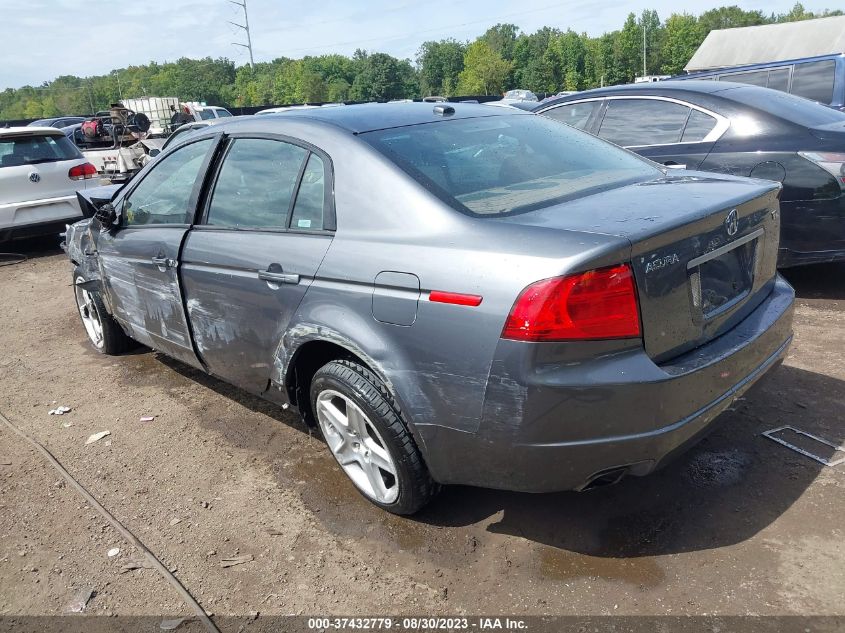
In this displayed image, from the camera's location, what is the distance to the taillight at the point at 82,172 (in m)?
9.49

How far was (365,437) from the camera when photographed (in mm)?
2949

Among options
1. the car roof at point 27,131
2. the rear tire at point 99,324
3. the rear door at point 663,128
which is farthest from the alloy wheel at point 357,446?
the car roof at point 27,131

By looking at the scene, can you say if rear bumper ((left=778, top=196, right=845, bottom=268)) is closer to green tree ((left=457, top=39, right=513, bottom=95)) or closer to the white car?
the white car

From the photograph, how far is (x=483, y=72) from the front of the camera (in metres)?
94.0

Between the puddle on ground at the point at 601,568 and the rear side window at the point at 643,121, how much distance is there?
13.1 feet

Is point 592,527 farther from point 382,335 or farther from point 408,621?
point 382,335

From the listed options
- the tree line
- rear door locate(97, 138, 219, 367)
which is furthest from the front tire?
the tree line

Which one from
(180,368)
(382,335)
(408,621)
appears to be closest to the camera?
(408,621)

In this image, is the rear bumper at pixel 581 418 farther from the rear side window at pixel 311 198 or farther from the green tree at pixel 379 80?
the green tree at pixel 379 80

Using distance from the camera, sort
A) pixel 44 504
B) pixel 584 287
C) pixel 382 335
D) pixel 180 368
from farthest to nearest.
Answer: pixel 180 368 < pixel 44 504 < pixel 382 335 < pixel 584 287

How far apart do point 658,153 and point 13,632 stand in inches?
207

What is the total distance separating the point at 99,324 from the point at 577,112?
14.6 feet

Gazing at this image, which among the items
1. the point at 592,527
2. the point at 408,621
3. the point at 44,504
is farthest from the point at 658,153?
the point at 44,504

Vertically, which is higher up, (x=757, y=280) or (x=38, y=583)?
(x=757, y=280)
